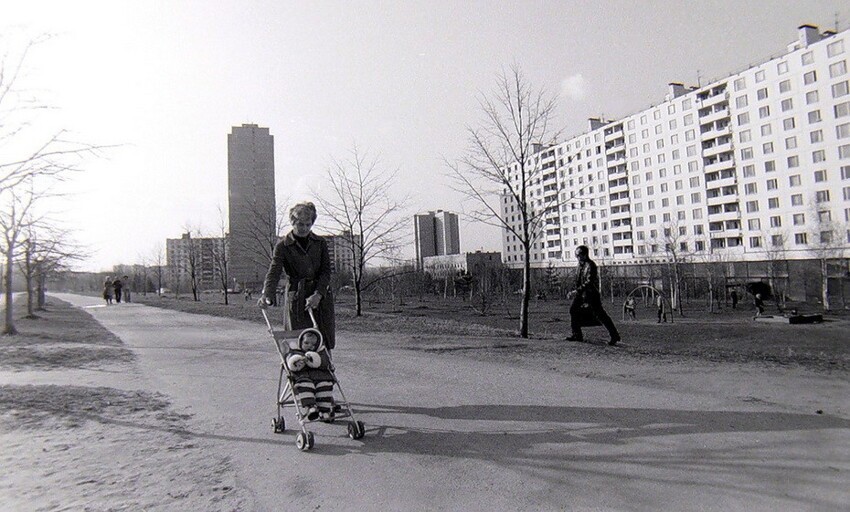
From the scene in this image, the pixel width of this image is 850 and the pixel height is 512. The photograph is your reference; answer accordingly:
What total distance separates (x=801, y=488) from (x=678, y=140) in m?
78.2

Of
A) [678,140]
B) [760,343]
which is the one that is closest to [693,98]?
[678,140]

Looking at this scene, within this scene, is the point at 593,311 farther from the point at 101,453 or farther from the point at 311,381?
the point at 101,453

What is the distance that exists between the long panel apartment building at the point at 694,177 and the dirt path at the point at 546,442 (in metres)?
4.74

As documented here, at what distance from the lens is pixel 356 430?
13.9 ft

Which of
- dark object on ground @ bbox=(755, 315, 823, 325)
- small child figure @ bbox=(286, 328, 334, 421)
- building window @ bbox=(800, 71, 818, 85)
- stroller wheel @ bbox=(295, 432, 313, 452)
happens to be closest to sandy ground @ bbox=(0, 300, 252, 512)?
stroller wheel @ bbox=(295, 432, 313, 452)

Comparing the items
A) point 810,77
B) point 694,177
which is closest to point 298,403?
point 810,77

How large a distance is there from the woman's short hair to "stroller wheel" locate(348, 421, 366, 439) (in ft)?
7.41

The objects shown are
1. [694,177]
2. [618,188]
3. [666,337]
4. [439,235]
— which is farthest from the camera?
[439,235]

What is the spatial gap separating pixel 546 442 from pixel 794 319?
23.3 m

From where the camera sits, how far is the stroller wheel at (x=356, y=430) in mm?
4223

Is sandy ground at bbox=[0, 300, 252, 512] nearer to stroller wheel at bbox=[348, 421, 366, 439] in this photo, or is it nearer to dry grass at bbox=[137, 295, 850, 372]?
stroller wheel at bbox=[348, 421, 366, 439]

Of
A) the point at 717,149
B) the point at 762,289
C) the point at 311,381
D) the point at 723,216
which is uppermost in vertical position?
the point at 717,149

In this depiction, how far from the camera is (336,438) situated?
4301 mm

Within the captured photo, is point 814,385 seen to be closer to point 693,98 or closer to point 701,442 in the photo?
point 701,442
